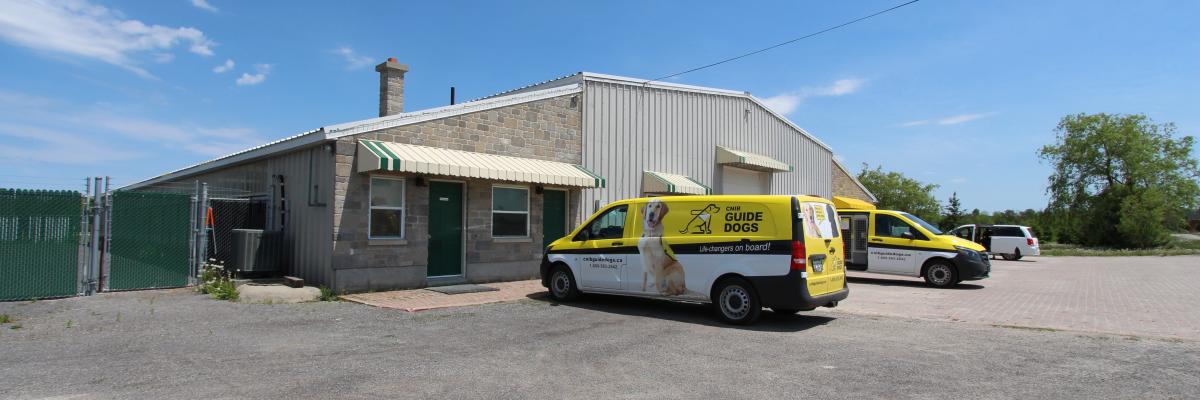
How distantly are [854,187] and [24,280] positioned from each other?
2622cm

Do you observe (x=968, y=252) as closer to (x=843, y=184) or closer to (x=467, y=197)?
(x=467, y=197)

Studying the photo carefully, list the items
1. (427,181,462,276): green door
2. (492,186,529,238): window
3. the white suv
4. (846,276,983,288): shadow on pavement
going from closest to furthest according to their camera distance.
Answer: (427,181,462,276): green door → (492,186,529,238): window → (846,276,983,288): shadow on pavement → the white suv

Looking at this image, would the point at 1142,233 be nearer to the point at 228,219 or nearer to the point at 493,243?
the point at 493,243

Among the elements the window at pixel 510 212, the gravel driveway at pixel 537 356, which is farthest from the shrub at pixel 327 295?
the window at pixel 510 212

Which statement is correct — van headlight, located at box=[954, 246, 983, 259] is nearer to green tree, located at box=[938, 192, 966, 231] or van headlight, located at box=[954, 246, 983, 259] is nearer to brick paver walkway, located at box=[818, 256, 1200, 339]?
brick paver walkway, located at box=[818, 256, 1200, 339]

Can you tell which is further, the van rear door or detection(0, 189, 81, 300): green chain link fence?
detection(0, 189, 81, 300): green chain link fence

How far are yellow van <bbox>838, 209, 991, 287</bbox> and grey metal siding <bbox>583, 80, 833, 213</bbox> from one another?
4.40 m

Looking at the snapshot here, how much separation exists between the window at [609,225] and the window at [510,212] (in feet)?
10.6

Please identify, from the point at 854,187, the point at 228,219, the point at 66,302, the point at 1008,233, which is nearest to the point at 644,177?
the point at 228,219

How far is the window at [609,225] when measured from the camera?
10.2 m

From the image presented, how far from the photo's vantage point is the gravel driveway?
5.38 metres

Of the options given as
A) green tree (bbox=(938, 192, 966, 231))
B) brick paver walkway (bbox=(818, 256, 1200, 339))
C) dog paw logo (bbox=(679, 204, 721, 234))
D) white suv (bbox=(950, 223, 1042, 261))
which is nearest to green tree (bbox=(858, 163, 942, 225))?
green tree (bbox=(938, 192, 966, 231))

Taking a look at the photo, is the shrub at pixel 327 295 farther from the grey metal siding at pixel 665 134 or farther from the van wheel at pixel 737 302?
the grey metal siding at pixel 665 134

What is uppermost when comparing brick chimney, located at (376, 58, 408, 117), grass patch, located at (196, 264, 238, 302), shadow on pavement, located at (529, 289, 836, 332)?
brick chimney, located at (376, 58, 408, 117)
